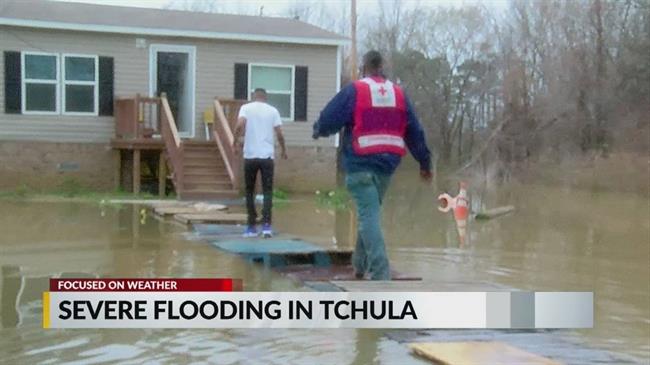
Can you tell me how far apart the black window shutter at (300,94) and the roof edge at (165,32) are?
0.65m

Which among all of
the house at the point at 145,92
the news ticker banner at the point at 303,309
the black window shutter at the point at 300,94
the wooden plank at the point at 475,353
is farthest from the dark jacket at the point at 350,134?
the black window shutter at the point at 300,94

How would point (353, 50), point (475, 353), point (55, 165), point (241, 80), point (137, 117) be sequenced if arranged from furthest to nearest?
point (353, 50) < point (241, 80) < point (55, 165) < point (137, 117) < point (475, 353)

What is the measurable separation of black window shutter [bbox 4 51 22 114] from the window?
102 mm

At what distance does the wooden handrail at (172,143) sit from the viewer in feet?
55.9

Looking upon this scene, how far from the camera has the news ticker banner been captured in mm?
5527

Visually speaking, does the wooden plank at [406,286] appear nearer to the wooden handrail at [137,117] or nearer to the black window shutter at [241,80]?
the wooden handrail at [137,117]

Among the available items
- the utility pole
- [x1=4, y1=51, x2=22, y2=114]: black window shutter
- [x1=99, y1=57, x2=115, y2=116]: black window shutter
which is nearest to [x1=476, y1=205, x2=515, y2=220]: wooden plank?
the utility pole

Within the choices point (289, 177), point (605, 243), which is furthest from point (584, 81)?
point (605, 243)

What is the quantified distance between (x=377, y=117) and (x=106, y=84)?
13670 mm

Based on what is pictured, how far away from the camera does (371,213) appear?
687cm

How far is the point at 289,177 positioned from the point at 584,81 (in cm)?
1990

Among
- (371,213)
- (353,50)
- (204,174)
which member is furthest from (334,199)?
(371,213)

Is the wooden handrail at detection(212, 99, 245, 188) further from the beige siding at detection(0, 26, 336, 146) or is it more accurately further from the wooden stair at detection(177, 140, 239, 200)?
the beige siding at detection(0, 26, 336, 146)

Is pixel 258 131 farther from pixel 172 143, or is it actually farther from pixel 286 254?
pixel 172 143
